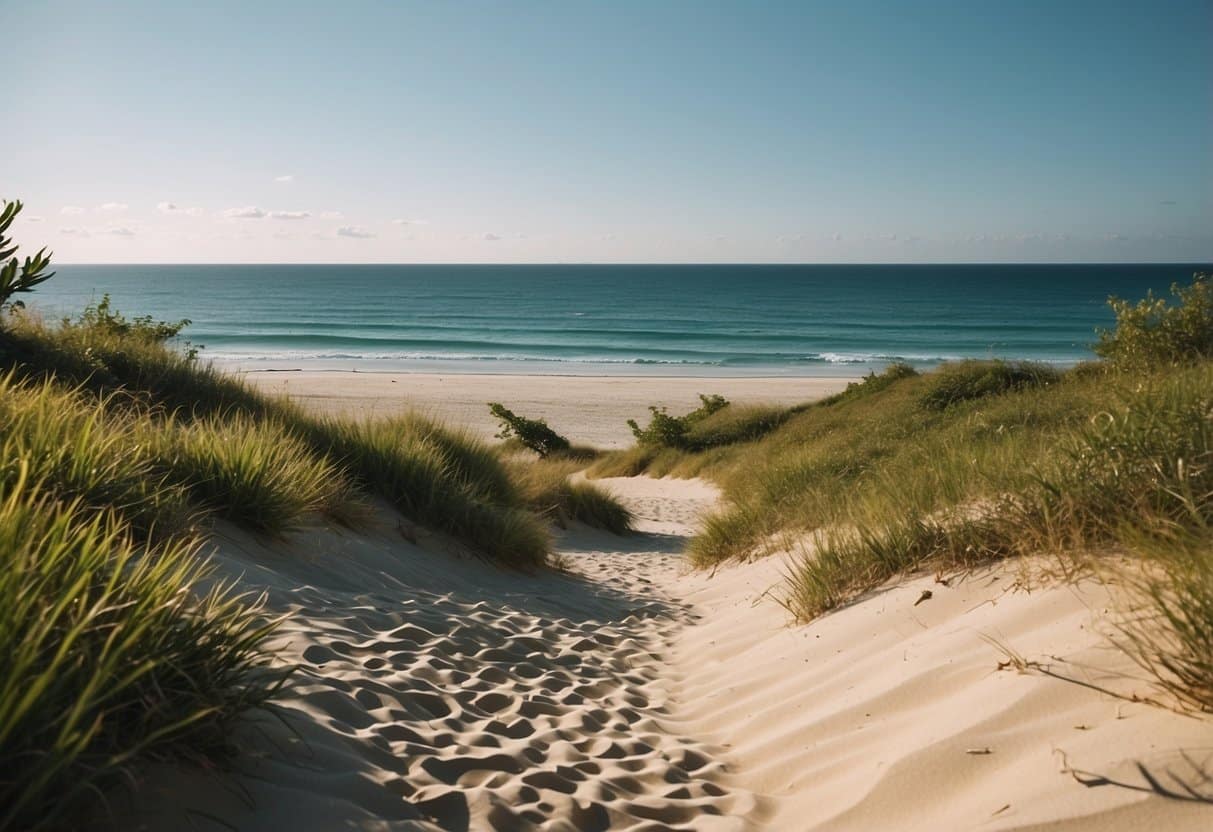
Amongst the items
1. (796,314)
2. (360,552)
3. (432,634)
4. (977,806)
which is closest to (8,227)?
(360,552)

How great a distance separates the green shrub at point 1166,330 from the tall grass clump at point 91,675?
12055mm

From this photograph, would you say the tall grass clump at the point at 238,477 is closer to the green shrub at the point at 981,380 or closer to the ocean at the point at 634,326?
the ocean at the point at 634,326

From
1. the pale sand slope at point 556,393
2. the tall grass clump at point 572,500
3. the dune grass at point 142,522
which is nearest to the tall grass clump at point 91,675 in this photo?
the dune grass at point 142,522

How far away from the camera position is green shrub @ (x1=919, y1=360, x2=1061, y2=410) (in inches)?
628

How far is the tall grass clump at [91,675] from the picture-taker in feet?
6.02

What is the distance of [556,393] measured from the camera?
38625 mm

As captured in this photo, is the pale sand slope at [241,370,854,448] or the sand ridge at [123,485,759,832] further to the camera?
the pale sand slope at [241,370,854,448]

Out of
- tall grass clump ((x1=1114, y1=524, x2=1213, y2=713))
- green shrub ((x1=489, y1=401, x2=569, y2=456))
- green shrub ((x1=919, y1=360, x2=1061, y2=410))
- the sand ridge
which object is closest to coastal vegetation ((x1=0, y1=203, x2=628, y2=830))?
the sand ridge

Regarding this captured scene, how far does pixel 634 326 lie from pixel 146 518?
2693 inches

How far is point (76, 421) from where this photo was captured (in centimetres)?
523

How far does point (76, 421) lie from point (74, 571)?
3.30 metres

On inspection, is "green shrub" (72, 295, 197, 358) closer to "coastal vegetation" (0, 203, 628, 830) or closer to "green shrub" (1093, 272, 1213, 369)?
"coastal vegetation" (0, 203, 628, 830)

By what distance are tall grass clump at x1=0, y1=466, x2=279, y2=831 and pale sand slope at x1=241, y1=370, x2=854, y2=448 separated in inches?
955

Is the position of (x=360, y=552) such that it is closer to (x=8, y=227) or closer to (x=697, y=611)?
(x=697, y=611)
